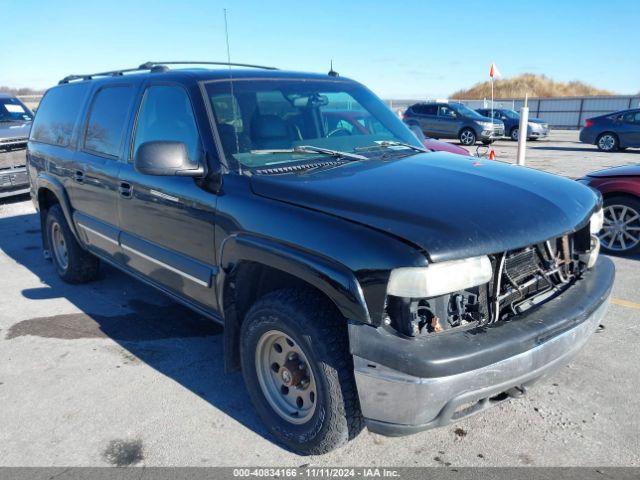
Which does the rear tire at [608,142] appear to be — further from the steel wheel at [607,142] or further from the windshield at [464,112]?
Answer: the windshield at [464,112]

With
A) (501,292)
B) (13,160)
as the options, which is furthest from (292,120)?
(13,160)

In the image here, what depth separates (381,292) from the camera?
229 cm

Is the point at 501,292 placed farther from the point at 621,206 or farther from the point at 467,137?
the point at 467,137

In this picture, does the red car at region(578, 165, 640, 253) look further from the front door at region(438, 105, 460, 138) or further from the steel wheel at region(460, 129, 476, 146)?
the front door at region(438, 105, 460, 138)

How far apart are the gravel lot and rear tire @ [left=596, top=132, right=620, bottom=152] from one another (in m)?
15.2

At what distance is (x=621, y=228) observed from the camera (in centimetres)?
607

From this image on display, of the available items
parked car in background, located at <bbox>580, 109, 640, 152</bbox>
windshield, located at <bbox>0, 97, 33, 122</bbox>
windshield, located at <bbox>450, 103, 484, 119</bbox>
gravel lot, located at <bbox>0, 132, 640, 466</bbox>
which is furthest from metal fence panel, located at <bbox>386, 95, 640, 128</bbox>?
gravel lot, located at <bbox>0, 132, 640, 466</bbox>

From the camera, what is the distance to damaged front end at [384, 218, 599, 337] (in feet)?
7.72

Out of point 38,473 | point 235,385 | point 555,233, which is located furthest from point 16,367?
point 555,233

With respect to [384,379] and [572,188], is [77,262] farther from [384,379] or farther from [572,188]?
[572,188]

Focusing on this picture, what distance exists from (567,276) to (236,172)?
190 cm

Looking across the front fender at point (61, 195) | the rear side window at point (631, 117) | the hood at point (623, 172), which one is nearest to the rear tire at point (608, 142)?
the rear side window at point (631, 117)

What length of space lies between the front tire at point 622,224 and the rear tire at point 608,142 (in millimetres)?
13899

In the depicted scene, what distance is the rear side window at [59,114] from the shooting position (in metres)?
5.00
